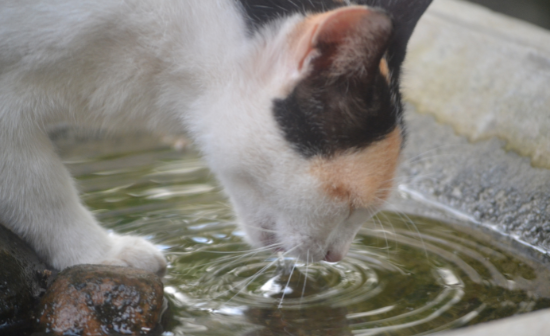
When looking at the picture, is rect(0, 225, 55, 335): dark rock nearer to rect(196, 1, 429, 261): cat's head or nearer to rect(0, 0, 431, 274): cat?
rect(0, 0, 431, 274): cat

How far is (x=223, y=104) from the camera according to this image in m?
1.81

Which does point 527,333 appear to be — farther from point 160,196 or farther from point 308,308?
point 160,196

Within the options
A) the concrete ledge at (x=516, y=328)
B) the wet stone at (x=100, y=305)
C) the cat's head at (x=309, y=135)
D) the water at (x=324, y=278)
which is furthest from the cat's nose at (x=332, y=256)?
the concrete ledge at (x=516, y=328)

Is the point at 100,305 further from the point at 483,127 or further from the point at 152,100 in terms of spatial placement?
the point at 483,127

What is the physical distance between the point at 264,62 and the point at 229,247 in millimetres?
765

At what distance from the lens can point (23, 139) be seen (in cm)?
184

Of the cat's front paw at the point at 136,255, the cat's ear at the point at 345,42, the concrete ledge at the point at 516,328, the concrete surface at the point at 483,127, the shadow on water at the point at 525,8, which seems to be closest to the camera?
the concrete ledge at the point at 516,328

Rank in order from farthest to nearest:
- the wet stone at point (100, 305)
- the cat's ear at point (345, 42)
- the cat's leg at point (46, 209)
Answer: the cat's leg at point (46, 209) → the wet stone at point (100, 305) → the cat's ear at point (345, 42)

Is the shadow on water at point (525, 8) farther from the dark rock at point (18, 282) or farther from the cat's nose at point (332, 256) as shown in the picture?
the dark rock at point (18, 282)

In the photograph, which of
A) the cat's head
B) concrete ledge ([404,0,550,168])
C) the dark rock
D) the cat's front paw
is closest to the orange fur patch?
the cat's head

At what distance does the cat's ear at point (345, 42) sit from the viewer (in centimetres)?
145

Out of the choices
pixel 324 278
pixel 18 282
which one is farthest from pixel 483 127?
pixel 18 282

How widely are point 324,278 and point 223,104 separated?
2.15 feet

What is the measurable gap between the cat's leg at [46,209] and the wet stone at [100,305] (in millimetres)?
227
